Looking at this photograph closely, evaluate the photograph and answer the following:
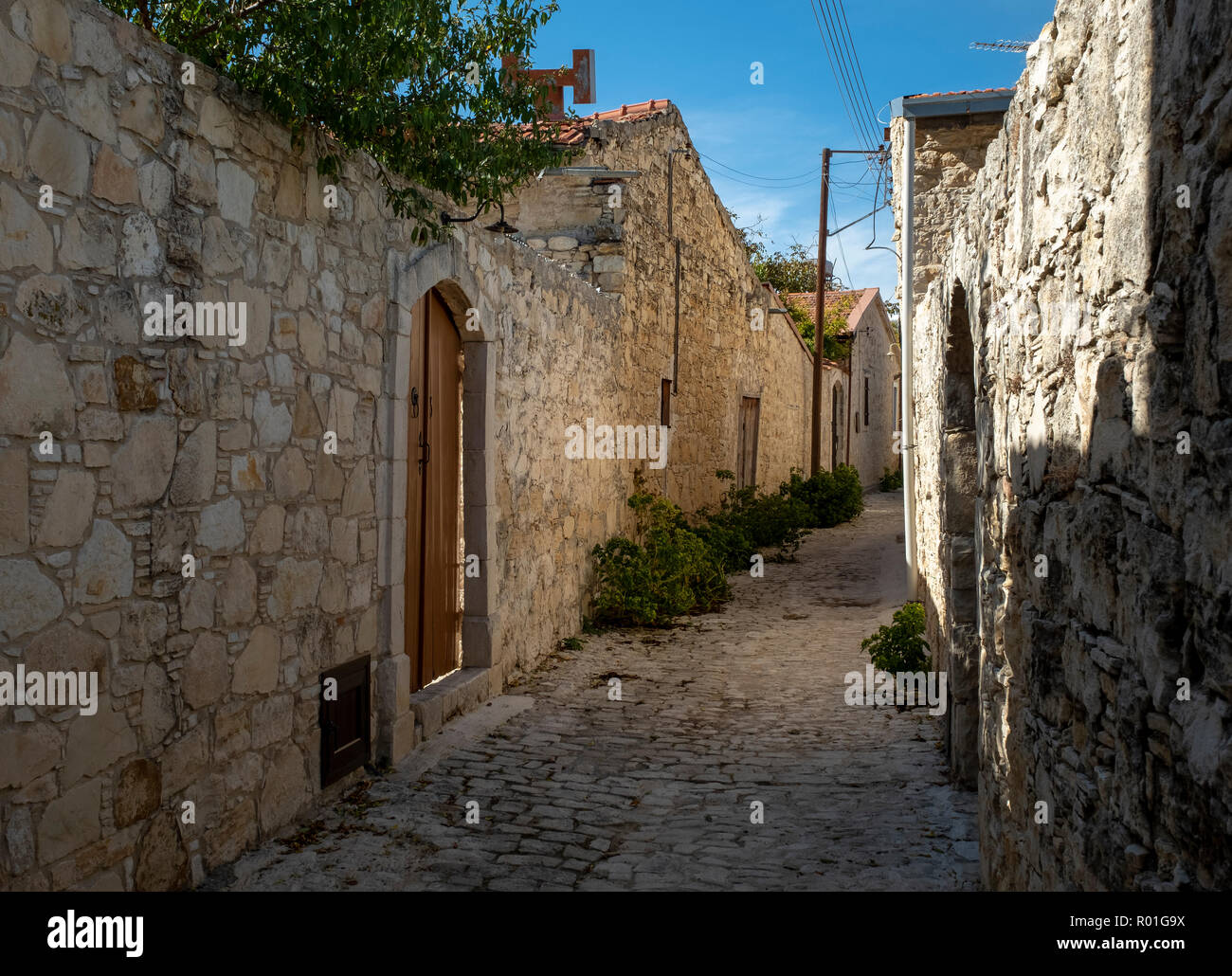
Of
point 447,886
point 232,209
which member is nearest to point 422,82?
point 232,209

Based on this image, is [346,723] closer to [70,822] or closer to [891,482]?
[70,822]

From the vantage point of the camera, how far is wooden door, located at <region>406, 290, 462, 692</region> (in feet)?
17.9

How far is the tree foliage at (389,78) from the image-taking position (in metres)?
3.73

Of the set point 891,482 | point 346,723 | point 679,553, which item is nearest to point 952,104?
point 679,553

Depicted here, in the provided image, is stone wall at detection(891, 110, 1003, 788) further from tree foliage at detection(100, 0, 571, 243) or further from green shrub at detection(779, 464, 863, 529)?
green shrub at detection(779, 464, 863, 529)

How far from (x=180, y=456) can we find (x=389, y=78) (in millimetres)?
1867

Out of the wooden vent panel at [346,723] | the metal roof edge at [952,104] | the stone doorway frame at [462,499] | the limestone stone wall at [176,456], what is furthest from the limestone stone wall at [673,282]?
the wooden vent panel at [346,723]

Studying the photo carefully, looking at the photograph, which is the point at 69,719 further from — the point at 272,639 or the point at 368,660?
the point at 368,660

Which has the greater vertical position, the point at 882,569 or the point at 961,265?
the point at 961,265

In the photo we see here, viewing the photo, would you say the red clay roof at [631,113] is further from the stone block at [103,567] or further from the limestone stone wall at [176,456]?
the stone block at [103,567]

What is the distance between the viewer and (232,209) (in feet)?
11.9

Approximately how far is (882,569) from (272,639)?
29.6ft

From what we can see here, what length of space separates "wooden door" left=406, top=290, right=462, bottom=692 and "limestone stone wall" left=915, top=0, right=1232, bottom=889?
3258 millimetres

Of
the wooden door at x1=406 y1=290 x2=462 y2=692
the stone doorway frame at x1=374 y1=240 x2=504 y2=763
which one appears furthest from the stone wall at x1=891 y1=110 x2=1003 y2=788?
the wooden door at x1=406 y1=290 x2=462 y2=692
